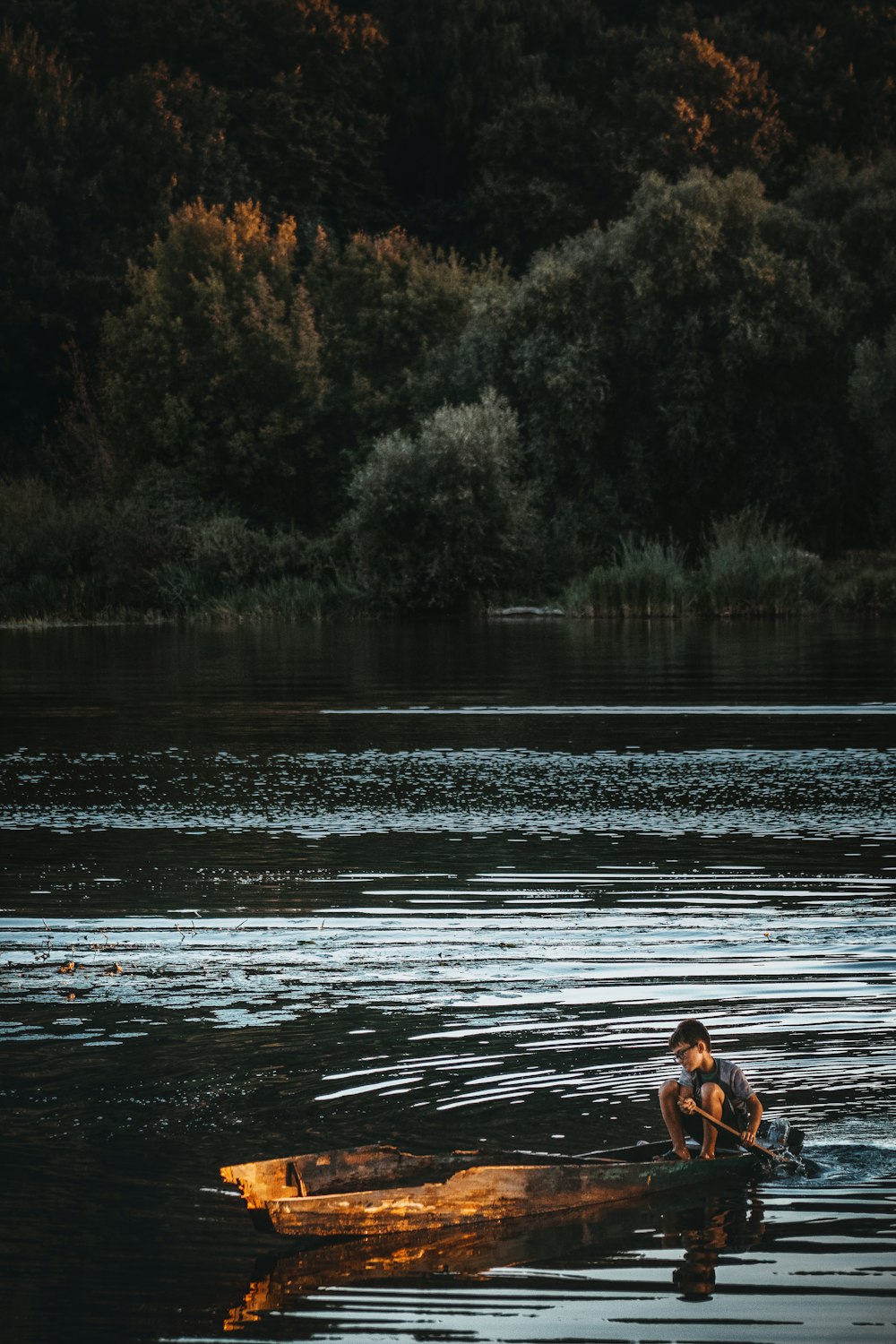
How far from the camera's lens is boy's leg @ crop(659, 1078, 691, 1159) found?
789cm

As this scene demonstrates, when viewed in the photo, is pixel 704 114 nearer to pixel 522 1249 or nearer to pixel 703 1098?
pixel 703 1098

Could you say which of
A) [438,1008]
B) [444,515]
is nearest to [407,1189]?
[438,1008]

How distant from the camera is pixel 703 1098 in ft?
26.0

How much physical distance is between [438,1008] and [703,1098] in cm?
268

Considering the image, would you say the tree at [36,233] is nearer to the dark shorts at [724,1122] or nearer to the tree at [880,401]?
the tree at [880,401]

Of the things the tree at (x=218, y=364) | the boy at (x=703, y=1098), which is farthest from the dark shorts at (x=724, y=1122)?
the tree at (x=218, y=364)

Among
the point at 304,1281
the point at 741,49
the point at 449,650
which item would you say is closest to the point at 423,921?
the point at 304,1281

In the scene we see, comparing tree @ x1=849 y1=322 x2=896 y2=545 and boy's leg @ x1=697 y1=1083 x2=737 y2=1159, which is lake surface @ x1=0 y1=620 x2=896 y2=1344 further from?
tree @ x1=849 y1=322 x2=896 y2=545

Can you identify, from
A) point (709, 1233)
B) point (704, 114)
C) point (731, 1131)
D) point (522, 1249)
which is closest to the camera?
point (522, 1249)

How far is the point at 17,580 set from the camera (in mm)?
61688

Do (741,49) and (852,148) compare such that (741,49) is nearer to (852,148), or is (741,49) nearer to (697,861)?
(852,148)

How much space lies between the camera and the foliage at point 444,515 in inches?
2238

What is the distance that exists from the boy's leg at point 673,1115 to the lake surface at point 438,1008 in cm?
21

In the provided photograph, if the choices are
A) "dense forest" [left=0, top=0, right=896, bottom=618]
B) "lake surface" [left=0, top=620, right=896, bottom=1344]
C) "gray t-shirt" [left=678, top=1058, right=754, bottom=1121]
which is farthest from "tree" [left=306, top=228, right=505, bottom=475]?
"gray t-shirt" [left=678, top=1058, right=754, bottom=1121]
